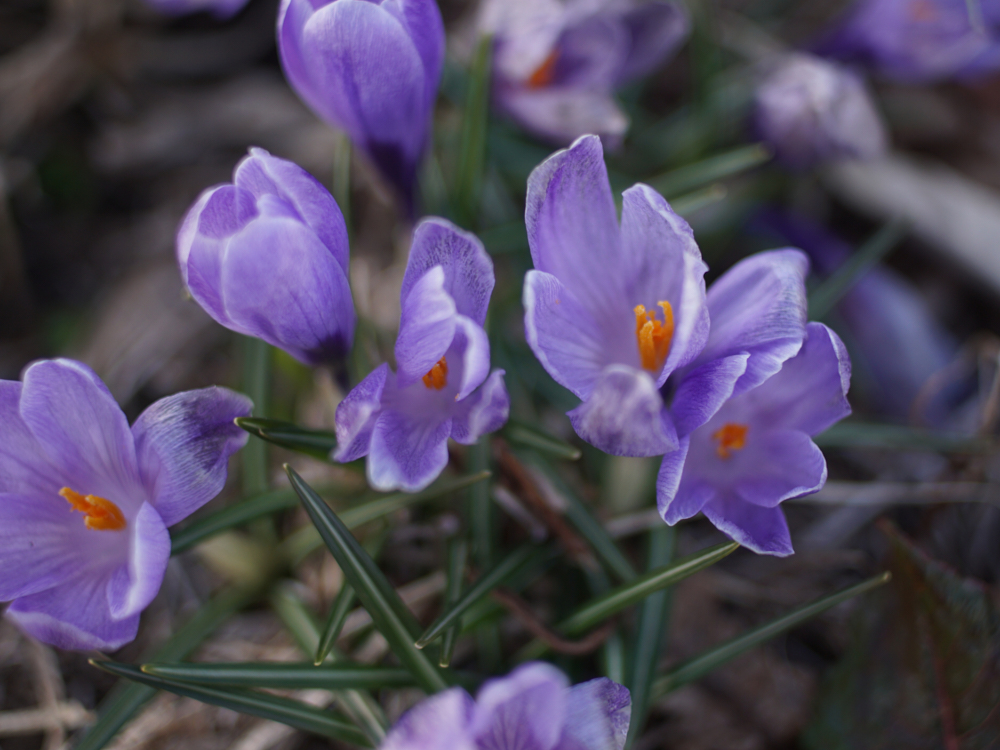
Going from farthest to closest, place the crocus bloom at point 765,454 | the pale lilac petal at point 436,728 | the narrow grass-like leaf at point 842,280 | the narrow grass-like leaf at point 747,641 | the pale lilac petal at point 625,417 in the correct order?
the narrow grass-like leaf at point 842,280, the narrow grass-like leaf at point 747,641, the crocus bloom at point 765,454, the pale lilac petal at point 625,417, the pale lilac petal at point 436,728

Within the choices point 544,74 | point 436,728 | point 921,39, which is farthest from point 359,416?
point 921,39

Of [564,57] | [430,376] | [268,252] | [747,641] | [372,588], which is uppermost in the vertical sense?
[268,252]

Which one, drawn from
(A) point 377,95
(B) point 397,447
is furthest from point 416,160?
(B) point 397,447

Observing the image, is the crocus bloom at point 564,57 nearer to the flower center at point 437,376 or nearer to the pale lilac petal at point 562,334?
the pale lilac petal at point 562,334

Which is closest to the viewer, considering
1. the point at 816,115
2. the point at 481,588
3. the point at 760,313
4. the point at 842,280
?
the point at 760,313

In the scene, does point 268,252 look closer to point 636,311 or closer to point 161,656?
point 636,311

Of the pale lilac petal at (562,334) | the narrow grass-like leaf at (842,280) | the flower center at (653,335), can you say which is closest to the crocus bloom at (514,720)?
the pale lilac petal at (562,334)
